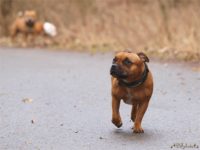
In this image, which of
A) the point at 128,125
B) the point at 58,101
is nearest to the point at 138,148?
the point at 128,125

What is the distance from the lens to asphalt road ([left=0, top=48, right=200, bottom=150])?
8.78 meters

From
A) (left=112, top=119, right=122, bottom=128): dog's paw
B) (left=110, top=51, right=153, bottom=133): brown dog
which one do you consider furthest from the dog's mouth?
(left=112, top=119, right=122, bottom=128): dog's paw

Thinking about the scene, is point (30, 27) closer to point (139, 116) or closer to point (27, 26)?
point (27, 26)

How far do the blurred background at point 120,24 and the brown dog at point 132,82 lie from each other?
29.6 ft

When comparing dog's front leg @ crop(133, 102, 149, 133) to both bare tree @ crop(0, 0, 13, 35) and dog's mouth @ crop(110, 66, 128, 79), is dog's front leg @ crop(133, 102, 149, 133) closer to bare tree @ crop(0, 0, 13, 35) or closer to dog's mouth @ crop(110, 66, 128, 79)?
dog's mouth @ crop(110, 66, 128, 79)

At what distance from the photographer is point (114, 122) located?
9188 mm

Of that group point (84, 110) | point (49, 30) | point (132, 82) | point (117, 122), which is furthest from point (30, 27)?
point (132, 82)

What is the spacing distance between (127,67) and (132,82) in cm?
22

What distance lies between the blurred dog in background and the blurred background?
0.34 metres

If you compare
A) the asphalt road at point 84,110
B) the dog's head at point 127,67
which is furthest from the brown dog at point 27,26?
the dog's head at point 127,67

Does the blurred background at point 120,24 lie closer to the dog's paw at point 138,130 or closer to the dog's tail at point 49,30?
the dog's tail at point 49,30

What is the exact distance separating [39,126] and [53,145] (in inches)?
52.0

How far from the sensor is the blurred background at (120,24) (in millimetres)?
19913

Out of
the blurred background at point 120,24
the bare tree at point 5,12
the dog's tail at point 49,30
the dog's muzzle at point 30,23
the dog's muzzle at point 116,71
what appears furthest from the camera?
the bare tree at point 5,12
